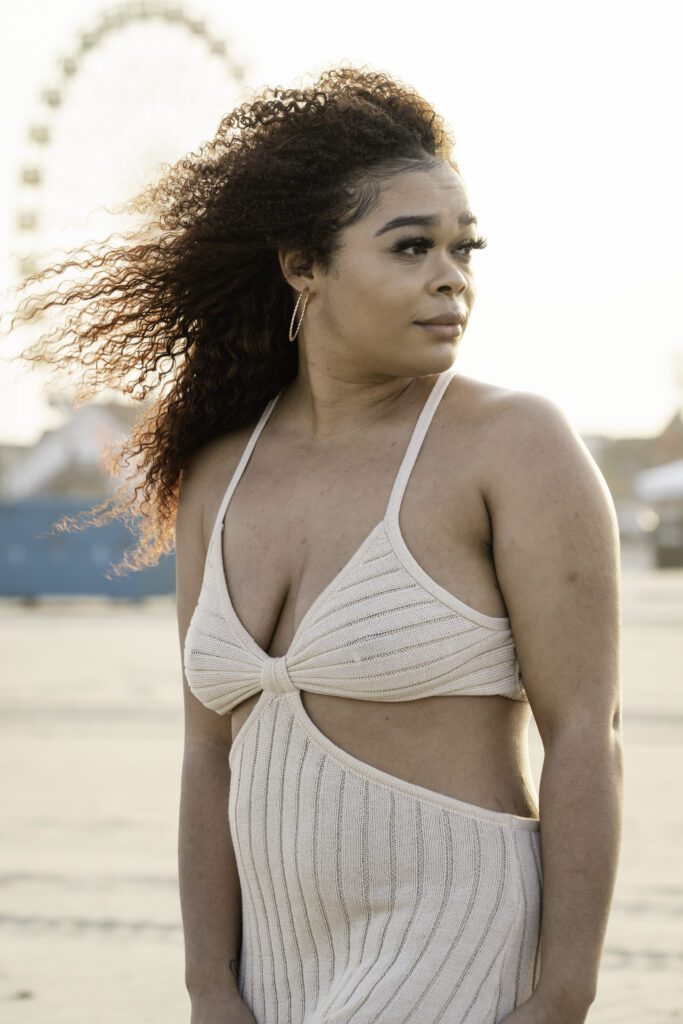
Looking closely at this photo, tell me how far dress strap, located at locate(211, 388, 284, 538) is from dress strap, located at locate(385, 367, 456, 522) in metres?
0.34

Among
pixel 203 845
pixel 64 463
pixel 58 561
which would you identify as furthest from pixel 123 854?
pixel 64 463

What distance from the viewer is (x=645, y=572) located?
44.3 metres

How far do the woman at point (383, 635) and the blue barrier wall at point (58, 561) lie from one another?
2768 cm

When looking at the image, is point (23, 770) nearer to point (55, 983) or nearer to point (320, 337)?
point (55, 983)

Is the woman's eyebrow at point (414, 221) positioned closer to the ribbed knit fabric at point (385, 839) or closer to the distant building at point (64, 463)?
the ribbed knit fabric at point (385, 839)

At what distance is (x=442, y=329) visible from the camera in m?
2.22

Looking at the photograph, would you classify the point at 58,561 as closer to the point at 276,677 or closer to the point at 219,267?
the point at 219,267

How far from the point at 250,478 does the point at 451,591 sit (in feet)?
1.58

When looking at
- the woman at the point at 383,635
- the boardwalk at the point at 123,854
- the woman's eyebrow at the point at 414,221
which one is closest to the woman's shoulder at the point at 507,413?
the woman at the point at 383,635

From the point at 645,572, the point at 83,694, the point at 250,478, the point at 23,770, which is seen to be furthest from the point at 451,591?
the point at 645,572

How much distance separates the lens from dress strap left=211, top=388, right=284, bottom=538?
95.6 inches

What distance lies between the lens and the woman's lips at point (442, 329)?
2.22 metres

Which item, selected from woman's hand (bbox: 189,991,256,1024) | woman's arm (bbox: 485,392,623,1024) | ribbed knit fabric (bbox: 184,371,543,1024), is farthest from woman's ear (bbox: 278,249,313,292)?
woman's hand (bbox: 189,991,256,1024)

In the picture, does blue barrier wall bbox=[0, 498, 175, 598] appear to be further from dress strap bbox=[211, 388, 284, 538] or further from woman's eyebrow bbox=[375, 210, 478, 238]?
woman's eyebrow bbox=[375, 210, 478, 238]
